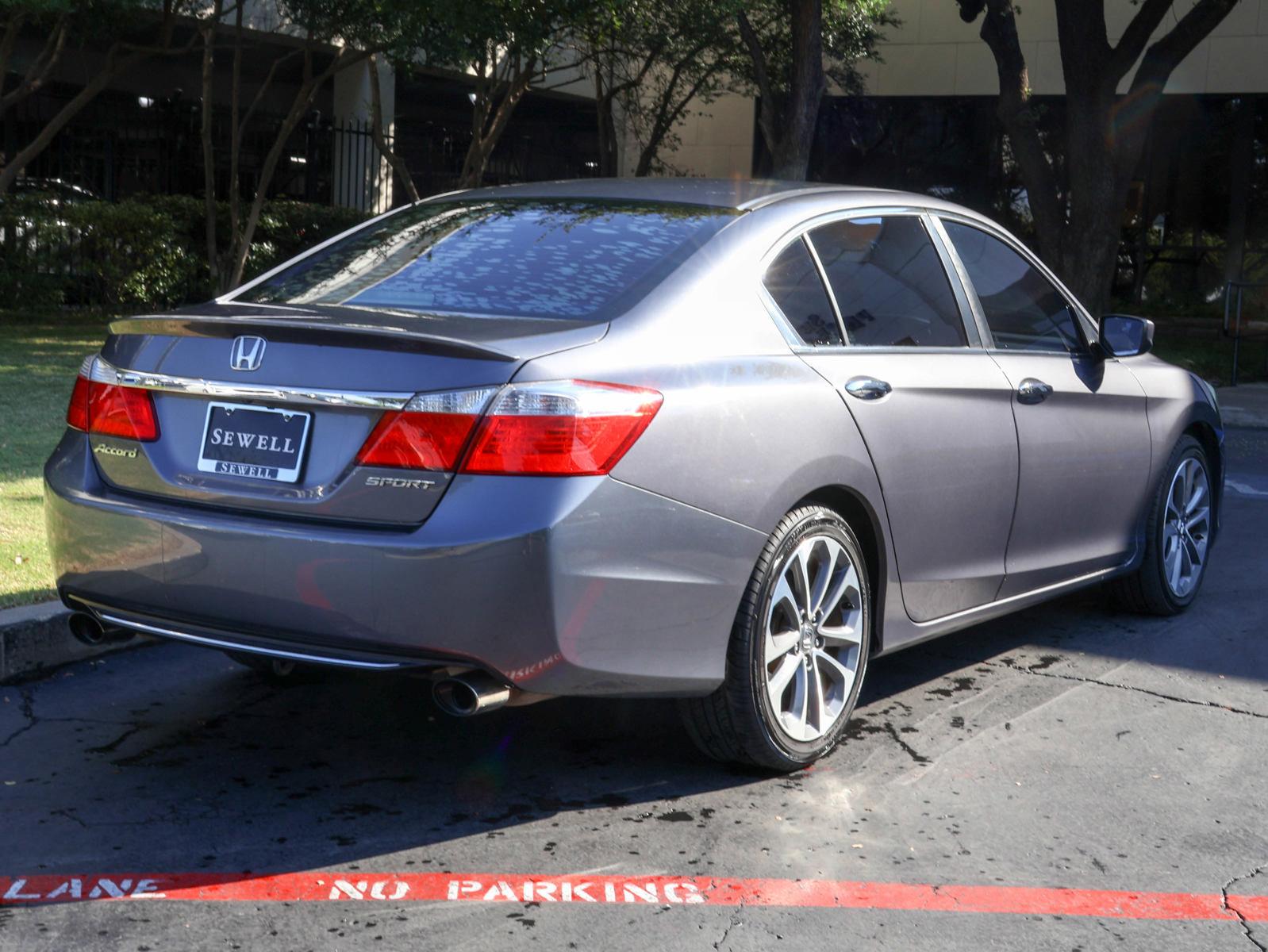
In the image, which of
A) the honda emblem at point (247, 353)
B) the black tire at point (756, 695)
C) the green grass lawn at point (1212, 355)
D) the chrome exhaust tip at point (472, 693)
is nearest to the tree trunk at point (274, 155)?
the green grass lawn at point (1212, 355)

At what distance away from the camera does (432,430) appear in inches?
136

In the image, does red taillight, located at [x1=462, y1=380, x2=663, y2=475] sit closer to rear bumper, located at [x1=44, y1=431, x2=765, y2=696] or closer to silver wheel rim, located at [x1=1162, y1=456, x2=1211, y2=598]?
rear bumper, located at [x1=44, y1=431, x2=765, y2=696]

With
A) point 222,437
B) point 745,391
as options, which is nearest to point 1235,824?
point 745,391

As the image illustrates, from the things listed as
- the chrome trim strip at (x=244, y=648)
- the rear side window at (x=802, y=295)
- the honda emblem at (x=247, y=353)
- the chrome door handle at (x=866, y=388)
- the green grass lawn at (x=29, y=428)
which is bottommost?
the green grass lawn at (x=29, y=428)

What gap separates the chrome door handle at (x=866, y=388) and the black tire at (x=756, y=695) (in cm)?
34

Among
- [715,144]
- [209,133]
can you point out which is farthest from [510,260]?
[715,144]

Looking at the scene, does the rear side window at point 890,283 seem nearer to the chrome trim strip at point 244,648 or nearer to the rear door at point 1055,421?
the rear door at point 1055,421

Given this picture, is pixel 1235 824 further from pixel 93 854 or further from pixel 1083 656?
pixel 93 854

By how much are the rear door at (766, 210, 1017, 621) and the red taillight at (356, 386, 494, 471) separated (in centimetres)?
111

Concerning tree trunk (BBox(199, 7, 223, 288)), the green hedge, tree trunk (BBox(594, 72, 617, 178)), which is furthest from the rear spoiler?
tree trunk (BBox(594, 72, 617, 178))

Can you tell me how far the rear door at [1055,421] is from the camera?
5.07 metres

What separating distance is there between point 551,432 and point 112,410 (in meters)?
1.28

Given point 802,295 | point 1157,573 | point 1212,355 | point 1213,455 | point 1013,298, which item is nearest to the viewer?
point 802,295

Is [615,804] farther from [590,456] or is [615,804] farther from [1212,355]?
[1212,355]
